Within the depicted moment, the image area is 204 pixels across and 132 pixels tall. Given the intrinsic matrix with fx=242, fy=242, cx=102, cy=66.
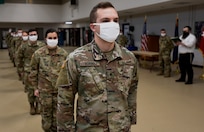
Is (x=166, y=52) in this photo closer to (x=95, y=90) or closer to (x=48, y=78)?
(x=48, y=78)

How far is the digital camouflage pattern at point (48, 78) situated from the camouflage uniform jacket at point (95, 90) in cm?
150

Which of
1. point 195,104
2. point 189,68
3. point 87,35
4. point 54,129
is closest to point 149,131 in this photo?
point 54,129

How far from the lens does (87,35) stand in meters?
19.8

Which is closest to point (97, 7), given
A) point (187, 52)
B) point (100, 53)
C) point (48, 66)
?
point (100, 53)

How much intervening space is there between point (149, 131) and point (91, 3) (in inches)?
467

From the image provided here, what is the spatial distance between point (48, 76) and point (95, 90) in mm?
1720

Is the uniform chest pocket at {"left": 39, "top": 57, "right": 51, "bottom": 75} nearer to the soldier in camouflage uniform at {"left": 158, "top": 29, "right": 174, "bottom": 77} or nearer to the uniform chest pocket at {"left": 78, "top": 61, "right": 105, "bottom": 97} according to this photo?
the uniform chest pocket at {"left": 78, "top": 61, "right": 105, "bottom": 97}

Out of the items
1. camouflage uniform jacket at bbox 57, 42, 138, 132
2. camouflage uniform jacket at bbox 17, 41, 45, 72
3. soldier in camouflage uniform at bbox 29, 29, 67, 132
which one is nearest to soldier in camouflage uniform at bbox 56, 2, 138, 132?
camouflage uniform jacket at bbox 57, 42, 138, 132

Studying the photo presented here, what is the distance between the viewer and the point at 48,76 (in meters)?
3.04

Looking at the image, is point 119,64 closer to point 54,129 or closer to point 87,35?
point 54,129

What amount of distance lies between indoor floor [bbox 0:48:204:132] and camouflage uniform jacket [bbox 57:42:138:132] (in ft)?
7.57

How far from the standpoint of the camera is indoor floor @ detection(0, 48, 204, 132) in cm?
382

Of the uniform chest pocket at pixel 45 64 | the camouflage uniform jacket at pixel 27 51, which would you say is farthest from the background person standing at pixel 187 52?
the uniform chest pocket at pixel 45 64

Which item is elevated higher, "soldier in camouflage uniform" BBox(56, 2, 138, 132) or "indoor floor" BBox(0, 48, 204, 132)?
"soldier in camouflage uniform" BBox(56, 2, 138, 132)
